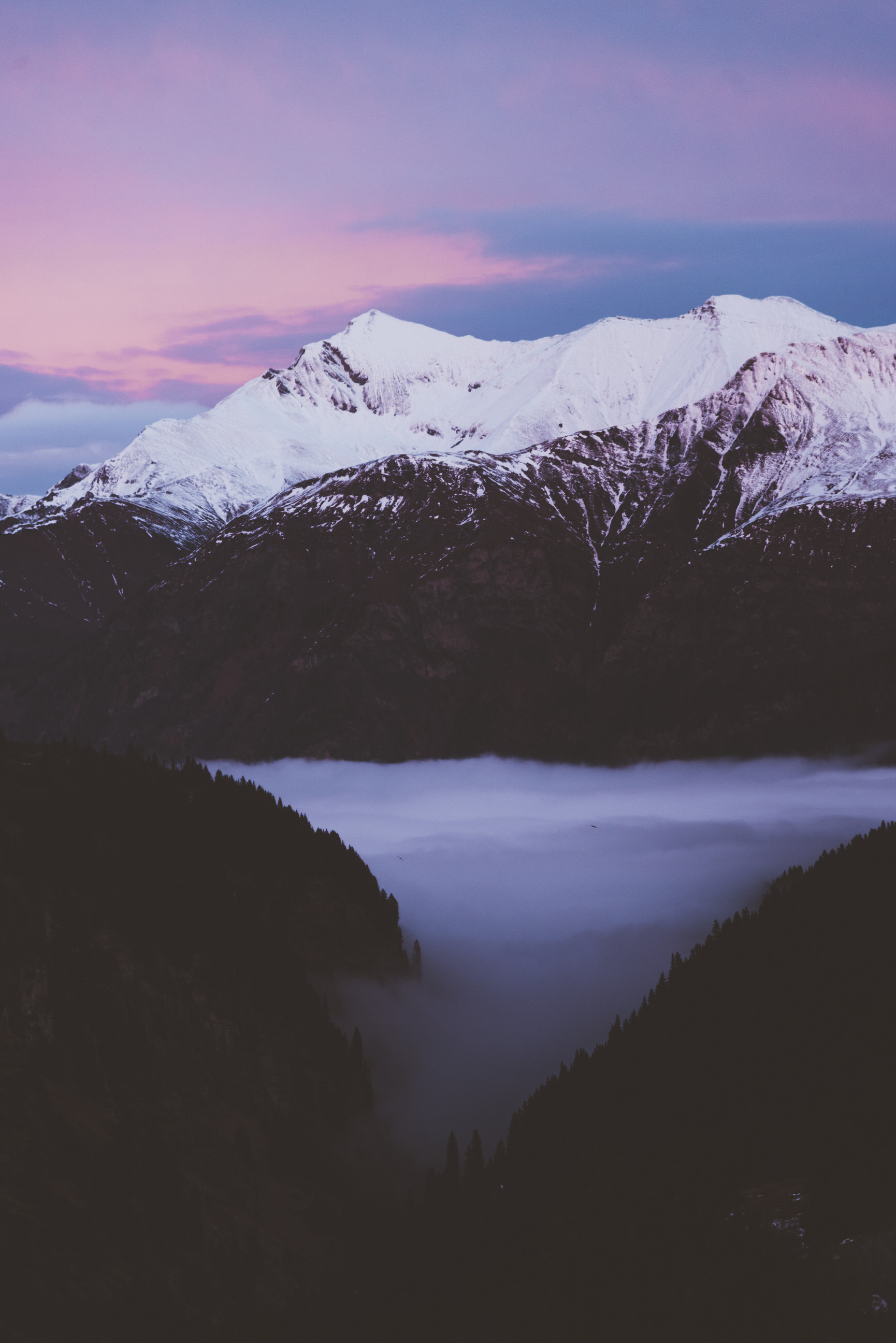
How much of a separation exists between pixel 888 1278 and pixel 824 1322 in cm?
1077

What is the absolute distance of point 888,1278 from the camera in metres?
199

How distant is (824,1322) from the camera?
198 metres
